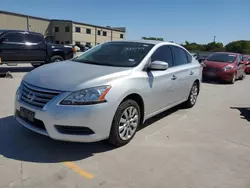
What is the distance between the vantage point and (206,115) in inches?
232

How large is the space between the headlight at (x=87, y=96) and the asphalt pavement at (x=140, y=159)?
2.63 feet

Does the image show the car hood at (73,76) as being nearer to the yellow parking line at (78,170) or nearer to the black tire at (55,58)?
the yellow parking line at (78,170)

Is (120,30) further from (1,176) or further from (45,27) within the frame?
(1,176)

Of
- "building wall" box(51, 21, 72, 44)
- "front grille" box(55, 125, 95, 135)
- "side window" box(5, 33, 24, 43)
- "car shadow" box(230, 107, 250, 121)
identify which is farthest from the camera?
"building wall" box(51, 21, 72, 44)

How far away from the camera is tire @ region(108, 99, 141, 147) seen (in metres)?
3.56

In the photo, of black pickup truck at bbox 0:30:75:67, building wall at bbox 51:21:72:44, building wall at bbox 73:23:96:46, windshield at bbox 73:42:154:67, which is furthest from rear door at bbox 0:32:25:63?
building wall at bbox 73:23:96:46

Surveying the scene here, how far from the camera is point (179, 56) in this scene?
558 centimetres

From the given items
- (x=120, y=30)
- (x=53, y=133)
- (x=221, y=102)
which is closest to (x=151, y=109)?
(x=53, y=133)

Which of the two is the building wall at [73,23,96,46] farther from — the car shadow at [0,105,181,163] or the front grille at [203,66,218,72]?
the car shadow at [0,105,181,163]

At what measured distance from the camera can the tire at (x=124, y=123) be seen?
356 centimetres

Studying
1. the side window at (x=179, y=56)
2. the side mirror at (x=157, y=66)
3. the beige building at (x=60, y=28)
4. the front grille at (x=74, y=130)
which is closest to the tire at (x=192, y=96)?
the side window at (x=179, y=56)

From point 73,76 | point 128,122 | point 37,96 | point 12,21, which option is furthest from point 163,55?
point 12,21

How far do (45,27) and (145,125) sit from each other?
52.5 meters

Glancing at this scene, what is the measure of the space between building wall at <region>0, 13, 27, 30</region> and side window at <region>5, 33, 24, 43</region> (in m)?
37.6
